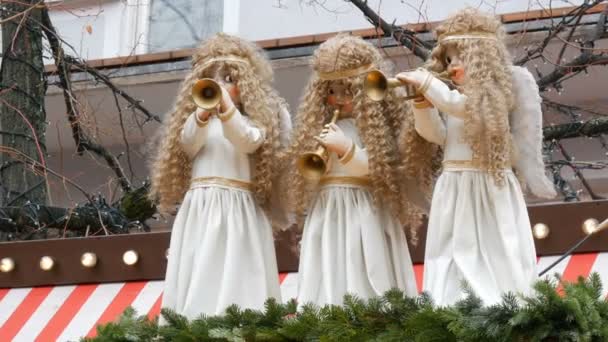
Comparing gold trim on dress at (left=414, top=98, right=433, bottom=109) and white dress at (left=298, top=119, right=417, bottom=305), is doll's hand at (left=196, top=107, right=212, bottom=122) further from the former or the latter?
gold trim on dress at (left=414, top=98, right=433, bottom=109)

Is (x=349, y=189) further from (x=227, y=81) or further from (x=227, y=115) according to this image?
(x=227, y=81)

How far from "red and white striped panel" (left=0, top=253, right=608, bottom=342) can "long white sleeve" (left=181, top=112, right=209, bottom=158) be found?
3.97ft

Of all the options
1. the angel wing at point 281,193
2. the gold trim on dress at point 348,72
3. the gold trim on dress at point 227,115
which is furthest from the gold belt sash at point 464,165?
the gold trim on dress at point 227,115

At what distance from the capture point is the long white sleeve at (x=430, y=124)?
688cm

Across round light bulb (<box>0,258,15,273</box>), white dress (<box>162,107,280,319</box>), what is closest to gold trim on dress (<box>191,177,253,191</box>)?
white dress (<box>162,107,280,319</box>)

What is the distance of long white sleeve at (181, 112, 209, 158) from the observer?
24.2 feet

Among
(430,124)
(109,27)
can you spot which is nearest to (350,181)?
(430,124)

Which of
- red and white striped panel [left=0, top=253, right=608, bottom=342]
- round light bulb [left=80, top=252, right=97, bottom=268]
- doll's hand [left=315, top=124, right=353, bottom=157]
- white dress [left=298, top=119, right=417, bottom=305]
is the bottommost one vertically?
red and white striped panel [left=0, top=253, right=608, bottom=342]

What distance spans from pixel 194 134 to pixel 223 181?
27 centimetres

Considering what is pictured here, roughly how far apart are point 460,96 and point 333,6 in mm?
5255

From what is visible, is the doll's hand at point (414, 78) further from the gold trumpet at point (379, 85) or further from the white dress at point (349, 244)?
the white dress at point (349, 244)

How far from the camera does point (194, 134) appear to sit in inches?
291

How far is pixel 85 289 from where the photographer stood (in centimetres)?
881

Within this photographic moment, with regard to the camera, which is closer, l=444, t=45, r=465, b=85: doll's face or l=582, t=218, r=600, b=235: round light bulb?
l=444, t=45, r=465, b=85: doll's face
